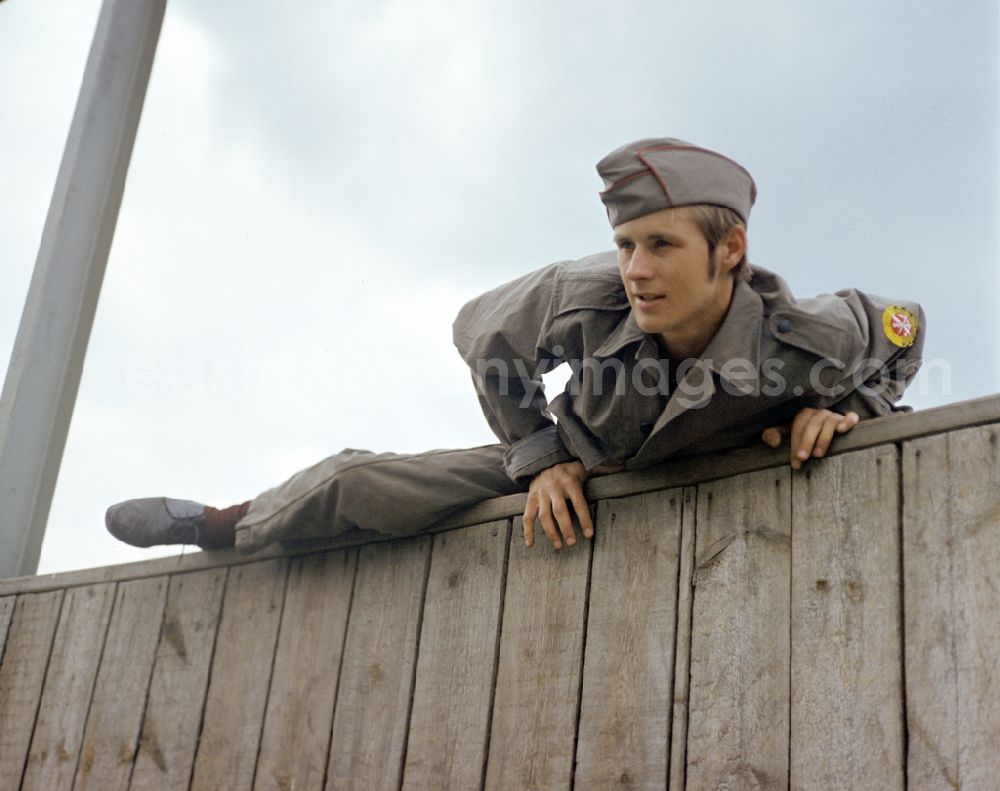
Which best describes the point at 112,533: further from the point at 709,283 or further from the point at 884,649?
the point at 884,649

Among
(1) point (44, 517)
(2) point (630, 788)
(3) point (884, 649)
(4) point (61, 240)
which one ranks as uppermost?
(4) point (61, 240)

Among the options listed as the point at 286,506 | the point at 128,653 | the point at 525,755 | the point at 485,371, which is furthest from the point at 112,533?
the point at 525,755

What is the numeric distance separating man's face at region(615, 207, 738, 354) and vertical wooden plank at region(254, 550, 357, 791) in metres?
0.75

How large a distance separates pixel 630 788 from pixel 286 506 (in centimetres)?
84

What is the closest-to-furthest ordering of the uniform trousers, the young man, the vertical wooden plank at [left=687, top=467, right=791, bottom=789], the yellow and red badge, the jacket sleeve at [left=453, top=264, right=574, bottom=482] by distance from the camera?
1. the vertical wooden plank at [left=687, top=467, right=791, bottom=789]
2. the young man
3. the yellow and red badge
4. the jacket sleeve at [left=453, top=264, right=574, bottom=482]
5. the uniform trousers

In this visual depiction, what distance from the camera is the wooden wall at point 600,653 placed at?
1.56 m

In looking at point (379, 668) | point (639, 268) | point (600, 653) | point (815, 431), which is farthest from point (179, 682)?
point (815, 431)

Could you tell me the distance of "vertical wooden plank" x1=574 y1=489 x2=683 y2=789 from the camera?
1761mm

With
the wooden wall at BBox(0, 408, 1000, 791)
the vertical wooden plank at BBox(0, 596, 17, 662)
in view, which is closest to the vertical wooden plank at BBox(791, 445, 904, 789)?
the wooden wall at BBox(0, 408, 1000, 791)

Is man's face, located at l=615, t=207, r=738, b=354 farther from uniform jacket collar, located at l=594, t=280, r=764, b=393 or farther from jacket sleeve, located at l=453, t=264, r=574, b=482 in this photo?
jacket sleeve, located at l=453, t=264, r=574, b=482

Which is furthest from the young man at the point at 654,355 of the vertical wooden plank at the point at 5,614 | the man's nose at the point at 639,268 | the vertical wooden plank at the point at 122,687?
the vertical wooden plank at the point at 5,614

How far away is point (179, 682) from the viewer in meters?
2.48

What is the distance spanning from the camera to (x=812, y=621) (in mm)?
1658

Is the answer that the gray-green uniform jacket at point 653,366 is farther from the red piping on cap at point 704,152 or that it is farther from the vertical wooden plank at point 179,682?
the vertical wooden plank at point 179,682
